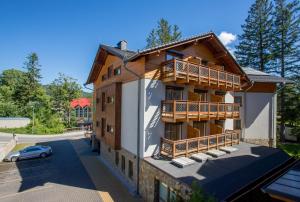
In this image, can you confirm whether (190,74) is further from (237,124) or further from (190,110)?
(237,124)

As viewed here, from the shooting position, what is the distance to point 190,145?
12844 mm

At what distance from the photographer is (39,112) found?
136ft

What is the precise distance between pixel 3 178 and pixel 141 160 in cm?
1303

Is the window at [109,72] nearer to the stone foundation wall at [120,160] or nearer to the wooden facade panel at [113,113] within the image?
the wooden facade panel at [113,113]

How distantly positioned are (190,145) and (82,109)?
46017mm

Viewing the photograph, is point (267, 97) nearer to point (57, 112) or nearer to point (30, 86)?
point (57, 112)

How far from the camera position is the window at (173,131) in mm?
13508

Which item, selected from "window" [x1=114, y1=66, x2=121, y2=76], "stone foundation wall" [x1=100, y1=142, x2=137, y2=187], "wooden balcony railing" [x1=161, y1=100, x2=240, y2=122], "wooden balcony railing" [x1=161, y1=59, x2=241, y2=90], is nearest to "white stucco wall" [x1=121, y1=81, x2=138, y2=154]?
"stone foundation wall" [x1=100, y1=142, x2=137, y2=187]

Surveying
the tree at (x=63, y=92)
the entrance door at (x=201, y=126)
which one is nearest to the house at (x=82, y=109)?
the tree at (x=63, y=92)

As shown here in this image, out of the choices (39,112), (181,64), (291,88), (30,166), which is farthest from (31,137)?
(291,88)

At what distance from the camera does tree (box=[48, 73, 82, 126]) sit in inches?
1689

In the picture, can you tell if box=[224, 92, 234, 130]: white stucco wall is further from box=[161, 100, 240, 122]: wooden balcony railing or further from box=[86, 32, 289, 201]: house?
box=[161, 100, 240, 122]: wooden balcony railing

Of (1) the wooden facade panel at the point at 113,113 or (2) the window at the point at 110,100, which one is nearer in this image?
(1) the wooden facade panel at the point at 113,113

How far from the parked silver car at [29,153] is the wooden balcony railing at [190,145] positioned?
668 inches
